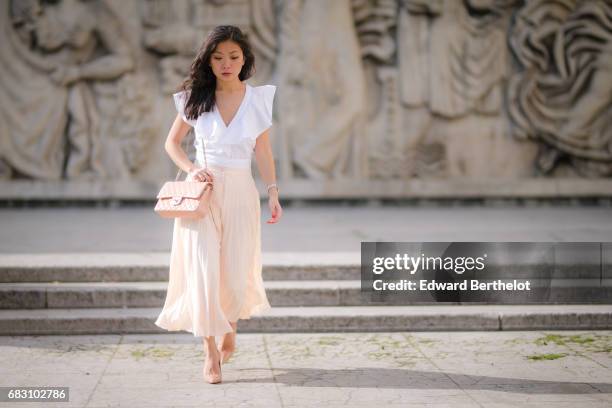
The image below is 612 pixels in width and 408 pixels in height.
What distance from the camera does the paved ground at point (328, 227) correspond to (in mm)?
7312

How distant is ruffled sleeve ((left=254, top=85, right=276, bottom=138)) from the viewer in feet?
14.6

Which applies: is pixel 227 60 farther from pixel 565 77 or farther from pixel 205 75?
pixel 565 77

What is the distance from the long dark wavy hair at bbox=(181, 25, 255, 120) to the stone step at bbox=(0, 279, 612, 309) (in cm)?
173

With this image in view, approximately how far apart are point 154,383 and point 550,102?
7.83 metres

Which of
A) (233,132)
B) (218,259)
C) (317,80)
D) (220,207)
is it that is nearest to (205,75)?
(233,132)

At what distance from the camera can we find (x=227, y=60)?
4.35m

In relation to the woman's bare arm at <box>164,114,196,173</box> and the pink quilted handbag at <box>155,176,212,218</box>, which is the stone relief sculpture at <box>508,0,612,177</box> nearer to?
the woman's bare arm at <box>164,114,196,173</box>

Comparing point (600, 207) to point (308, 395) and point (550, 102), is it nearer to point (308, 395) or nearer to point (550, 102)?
point (550, 102)

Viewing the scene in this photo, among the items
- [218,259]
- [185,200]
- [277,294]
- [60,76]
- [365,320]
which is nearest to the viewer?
[185,200]

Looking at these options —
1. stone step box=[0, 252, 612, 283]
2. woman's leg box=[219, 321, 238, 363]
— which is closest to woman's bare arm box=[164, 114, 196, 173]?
woman's leg box=[219, 321, 238, 363]

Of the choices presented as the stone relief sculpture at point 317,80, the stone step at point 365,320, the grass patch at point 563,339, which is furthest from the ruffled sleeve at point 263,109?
the stone relief sculpture at point 317,80

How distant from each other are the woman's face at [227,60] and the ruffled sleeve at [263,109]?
0.18 meters

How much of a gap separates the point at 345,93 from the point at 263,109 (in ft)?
20.4

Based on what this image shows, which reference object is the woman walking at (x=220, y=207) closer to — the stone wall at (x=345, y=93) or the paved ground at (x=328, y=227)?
the paved ground at (x=328, y=227)
